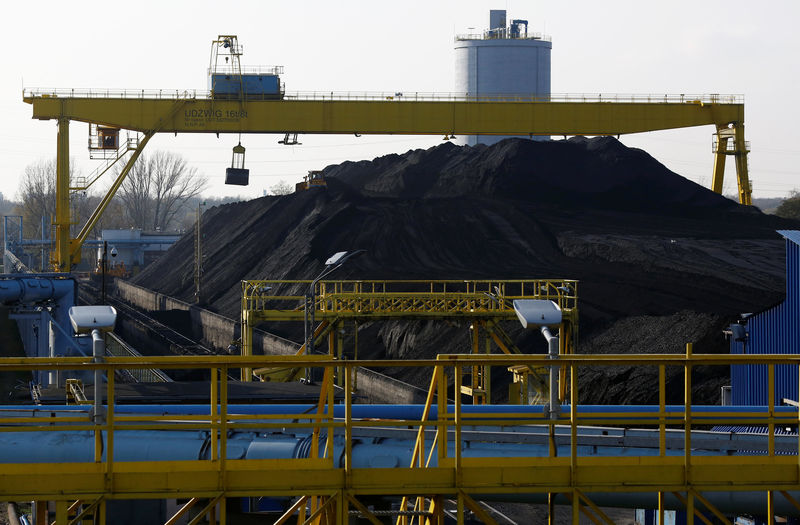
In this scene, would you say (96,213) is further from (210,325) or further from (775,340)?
(775,340)

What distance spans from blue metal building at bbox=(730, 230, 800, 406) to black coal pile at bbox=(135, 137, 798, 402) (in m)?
5.83

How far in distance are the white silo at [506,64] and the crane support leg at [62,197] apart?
122ft

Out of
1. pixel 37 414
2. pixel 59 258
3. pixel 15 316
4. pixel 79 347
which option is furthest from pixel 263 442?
pixel 59 258

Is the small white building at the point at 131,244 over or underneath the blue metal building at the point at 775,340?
underneath

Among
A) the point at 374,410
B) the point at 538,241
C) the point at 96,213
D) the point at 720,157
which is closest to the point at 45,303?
the point at 96,213

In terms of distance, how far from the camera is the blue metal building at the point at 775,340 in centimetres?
1595

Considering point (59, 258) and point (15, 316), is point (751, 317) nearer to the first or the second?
Result: point (15, 316)

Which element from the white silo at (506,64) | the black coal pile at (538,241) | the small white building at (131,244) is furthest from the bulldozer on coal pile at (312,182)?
the small white building at (131,244)

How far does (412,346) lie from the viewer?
1382 inches

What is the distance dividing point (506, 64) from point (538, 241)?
2700 centimetres

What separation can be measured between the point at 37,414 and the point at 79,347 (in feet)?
47.8

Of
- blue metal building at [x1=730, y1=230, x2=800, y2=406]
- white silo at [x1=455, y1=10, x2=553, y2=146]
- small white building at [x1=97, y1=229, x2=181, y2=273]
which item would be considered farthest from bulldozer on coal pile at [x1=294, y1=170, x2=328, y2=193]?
blue metal building at [x1=730, y1=230, x2=800, y2=406]

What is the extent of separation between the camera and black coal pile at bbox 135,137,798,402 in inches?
1313

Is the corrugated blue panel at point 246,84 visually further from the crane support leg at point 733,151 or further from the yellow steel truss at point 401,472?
the yellow steel truss at point 401,472
